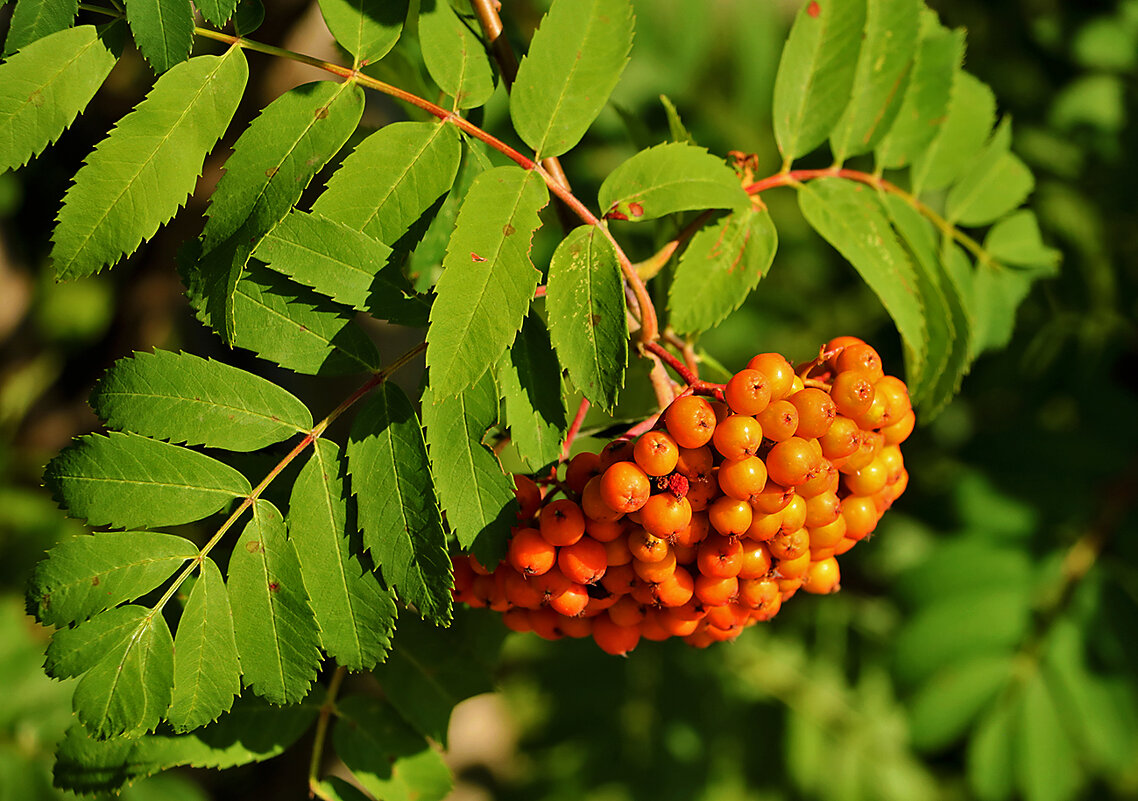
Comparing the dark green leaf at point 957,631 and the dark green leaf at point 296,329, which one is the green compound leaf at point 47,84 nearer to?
the dark green leaf at point 296,329

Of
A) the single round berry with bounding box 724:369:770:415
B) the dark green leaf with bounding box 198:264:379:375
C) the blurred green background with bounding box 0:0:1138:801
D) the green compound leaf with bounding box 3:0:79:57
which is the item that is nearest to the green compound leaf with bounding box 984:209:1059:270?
the blurred green background with bounding box 0:0:1138:801

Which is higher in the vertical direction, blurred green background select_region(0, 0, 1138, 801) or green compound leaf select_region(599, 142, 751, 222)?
green compound leaf select_region(599, 142, 751, 222)

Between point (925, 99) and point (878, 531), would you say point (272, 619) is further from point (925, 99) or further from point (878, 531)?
point (878, 531)

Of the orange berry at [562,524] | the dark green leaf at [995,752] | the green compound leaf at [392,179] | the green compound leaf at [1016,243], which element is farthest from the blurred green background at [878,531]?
the orange berry at [562,524]

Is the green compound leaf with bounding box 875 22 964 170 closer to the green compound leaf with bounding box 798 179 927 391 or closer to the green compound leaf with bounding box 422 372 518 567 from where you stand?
the green compound leaf with bounding box 798 179 927 391

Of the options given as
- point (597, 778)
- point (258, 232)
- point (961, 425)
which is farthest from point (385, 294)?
point (961, 425)

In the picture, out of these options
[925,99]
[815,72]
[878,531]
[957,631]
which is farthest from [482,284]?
[878,531]
